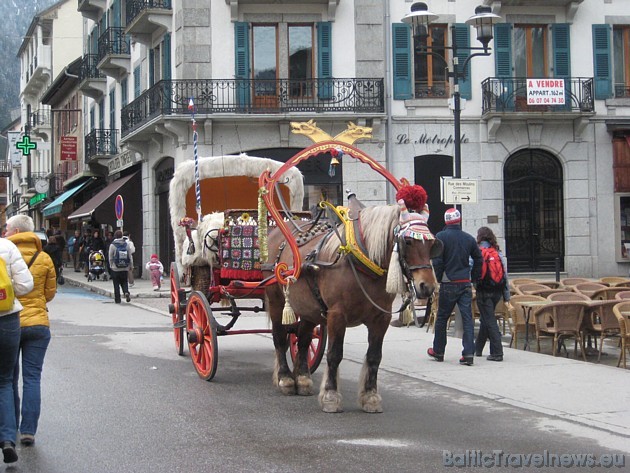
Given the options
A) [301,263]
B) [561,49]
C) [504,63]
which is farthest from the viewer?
[561,49]

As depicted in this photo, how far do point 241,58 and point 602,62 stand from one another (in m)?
11.1

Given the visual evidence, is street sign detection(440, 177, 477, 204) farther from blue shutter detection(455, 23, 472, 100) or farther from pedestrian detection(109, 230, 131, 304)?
blue shutter detection(455, 23, 472, 100)

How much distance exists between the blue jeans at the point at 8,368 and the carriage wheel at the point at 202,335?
10.3 ft

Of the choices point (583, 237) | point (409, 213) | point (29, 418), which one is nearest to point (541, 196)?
point (583, 237)

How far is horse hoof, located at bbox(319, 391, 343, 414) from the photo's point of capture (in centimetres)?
759

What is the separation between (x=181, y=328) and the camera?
36.9ft

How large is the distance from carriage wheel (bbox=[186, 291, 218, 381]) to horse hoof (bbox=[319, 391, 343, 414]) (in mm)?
1821

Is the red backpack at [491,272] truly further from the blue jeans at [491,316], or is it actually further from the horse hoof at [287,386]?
the horse hoof at [287,386]

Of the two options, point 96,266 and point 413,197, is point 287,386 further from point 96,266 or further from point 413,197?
point 96,266

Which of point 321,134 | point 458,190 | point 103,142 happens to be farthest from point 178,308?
point 103,142

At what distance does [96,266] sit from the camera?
29578mm

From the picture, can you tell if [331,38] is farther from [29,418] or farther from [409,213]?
[29,418]

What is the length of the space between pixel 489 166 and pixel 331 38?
615 cm

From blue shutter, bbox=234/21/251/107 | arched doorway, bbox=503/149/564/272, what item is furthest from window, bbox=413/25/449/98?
blue shutter, bbox=234/21/251/107
